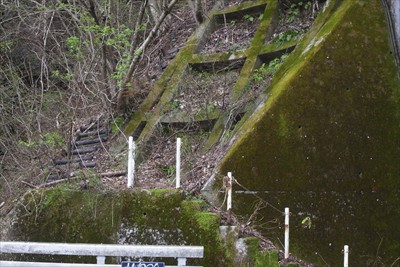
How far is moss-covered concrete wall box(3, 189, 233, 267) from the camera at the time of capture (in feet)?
26.2

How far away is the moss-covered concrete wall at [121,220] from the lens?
797cm

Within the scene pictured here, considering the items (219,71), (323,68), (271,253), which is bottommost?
(271,253)

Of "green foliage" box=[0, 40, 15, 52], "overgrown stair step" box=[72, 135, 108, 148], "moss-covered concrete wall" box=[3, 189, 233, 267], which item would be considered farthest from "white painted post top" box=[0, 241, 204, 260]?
"green foliage" box=[0, 40, 15, 52]

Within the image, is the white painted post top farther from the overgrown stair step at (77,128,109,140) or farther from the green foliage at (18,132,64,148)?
the overgrown stair step at (77,128,109,140)

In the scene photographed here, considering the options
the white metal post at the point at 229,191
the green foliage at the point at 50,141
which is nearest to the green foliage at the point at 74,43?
the green foliage at the point at 50,141

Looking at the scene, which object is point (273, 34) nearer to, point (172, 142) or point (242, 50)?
point (242, 50)

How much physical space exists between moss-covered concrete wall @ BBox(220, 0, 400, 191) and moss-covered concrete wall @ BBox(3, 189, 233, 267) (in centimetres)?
97

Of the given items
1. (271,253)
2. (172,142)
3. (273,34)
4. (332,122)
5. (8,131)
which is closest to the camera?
(271,253)

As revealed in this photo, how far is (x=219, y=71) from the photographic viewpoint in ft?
40.4

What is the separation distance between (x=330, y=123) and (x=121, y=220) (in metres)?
3.36

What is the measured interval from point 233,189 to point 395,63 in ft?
11.0

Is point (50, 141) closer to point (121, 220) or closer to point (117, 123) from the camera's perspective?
point (117, 123)

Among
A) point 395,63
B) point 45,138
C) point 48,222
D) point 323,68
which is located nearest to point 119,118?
point 45,138

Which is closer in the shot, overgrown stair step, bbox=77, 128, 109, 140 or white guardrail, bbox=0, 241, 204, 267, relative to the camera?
white guardrail, bbox=0, 241, 204, 267
